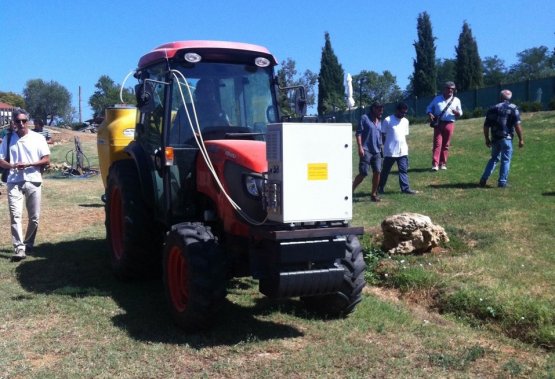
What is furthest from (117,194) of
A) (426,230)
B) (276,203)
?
(426,230)

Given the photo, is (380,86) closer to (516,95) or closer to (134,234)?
(516,95)

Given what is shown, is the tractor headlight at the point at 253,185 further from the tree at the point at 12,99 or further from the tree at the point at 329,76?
the tree at the point at 12,99

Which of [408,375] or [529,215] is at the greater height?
[529,215]

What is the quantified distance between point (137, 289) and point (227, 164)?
2172 millimetres

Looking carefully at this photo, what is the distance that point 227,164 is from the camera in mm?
5500

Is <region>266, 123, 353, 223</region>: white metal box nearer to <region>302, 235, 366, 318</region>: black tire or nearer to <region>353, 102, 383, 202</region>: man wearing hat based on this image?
<region>302, 235, 366, 318</region>: black tire

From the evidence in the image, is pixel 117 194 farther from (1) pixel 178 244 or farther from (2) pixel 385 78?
(2) pixel 385 78

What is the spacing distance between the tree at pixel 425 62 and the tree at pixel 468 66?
2.33 metres

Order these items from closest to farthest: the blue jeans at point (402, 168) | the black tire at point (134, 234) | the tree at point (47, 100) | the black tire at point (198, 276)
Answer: the black tire at point (198, 276) → the black tire at point (134, 234) → the blue jeans at point (402, 168) → the tree at point (47, 100)

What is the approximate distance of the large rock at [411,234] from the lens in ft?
24.5

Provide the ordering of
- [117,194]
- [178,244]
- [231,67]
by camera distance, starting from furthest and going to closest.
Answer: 1. [117,194]
2. [231,67]
3. [178,244]

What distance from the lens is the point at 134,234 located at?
22.0 ft

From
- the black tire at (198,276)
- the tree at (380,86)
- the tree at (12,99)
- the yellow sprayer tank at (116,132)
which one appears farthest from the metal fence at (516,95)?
the tree at (12,99)

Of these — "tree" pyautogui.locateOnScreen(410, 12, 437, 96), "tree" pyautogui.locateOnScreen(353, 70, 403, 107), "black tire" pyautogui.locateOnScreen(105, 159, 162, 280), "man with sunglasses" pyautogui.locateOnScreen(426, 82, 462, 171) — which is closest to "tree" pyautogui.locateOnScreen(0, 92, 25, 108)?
"tree" pyautogui.locateOnScreen(353, 70, 403, 107)
